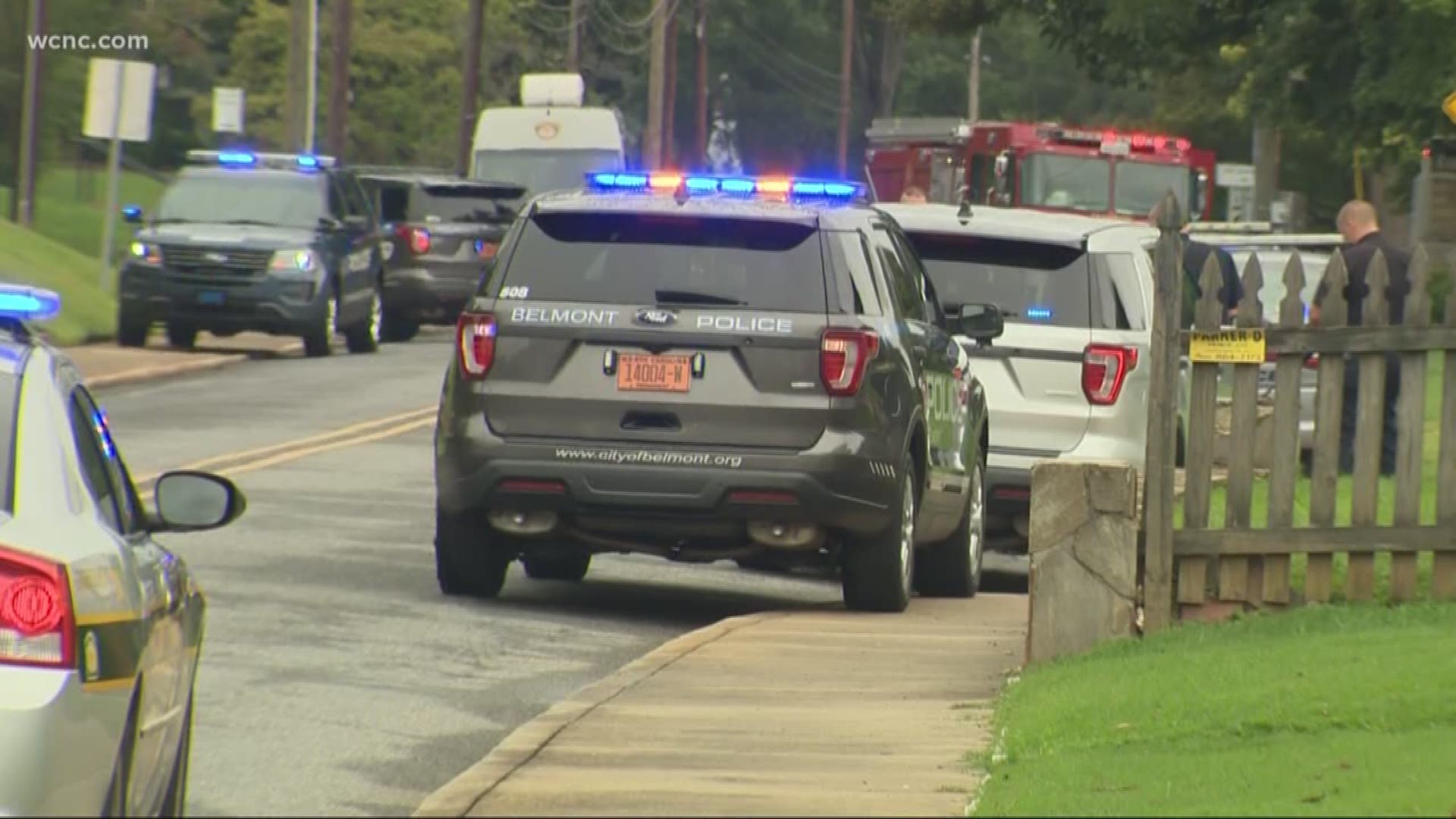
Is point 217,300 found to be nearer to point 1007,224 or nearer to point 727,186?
point 1007,224

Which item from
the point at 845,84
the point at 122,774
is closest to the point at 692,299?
the point at 122,774

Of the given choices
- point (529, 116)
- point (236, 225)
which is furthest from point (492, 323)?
point (529, 116)

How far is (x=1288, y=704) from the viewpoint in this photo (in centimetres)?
942

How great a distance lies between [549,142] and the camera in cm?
4472

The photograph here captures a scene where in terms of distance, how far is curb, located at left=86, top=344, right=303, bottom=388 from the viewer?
27703 millimetres

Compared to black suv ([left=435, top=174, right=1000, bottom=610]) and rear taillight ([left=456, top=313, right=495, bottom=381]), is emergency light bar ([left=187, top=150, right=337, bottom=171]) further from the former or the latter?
rear taillight ([left=456, top=313, right=495, bottom=381])

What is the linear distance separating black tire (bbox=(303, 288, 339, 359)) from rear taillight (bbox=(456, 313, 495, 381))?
19.1 m

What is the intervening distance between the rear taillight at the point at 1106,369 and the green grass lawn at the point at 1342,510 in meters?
0.75

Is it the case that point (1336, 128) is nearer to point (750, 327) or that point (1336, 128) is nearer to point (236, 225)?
point (236, 225)

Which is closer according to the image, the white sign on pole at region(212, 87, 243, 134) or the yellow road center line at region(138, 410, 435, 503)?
the yellow road center line at region(138, 410, 435, 503)

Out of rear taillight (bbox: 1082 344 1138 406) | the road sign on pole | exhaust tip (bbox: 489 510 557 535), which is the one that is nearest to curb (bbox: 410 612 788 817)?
exhaust tip (bbox: 489 510 557 535)

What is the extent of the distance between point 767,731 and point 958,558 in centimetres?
552

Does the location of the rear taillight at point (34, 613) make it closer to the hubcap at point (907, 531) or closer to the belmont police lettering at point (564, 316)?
the belmont police lettering at point (564, 316)

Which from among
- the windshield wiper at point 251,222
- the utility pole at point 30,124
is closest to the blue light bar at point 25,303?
the windshield wiper at point 251,222
